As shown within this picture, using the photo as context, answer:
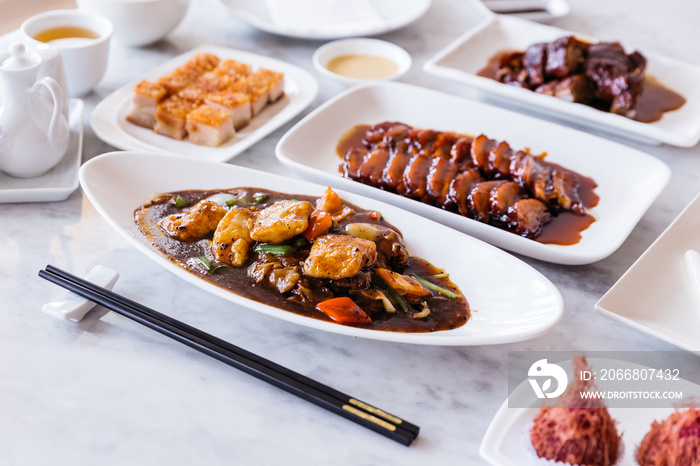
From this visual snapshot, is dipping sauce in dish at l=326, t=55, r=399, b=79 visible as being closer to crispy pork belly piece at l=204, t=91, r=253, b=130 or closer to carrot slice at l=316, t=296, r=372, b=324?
crispy pork belly piece at l=204, t=91, r=253, b=130

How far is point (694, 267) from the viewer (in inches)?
91.4

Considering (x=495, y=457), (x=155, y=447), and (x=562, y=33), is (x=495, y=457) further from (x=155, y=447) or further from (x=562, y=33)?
(x=562, y=33)

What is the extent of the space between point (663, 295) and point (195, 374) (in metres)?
1.55

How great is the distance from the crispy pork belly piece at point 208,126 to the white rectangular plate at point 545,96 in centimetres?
111

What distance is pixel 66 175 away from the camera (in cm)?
270

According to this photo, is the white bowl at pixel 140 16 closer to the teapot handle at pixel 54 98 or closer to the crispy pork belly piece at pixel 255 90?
the crispy pork belly piece at pixel 255 90

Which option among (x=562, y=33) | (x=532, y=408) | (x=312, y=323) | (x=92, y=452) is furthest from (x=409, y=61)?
(x=92, y=452)

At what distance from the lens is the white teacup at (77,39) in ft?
10.0

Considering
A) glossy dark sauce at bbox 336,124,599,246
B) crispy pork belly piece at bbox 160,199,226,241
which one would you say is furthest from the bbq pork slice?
crispy pork belly piece at bbox 160,199,226,241

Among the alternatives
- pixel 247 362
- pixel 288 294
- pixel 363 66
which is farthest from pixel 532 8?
pixel 247 362

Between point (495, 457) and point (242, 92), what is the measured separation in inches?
85.3

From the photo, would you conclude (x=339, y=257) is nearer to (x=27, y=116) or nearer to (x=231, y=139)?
(x=231, y=139)

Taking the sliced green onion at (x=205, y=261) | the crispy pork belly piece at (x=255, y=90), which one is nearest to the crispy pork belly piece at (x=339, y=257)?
the sliced green onion at (x=205, y=261)

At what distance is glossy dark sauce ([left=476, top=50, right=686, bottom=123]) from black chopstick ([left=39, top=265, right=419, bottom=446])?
89.7 inches
